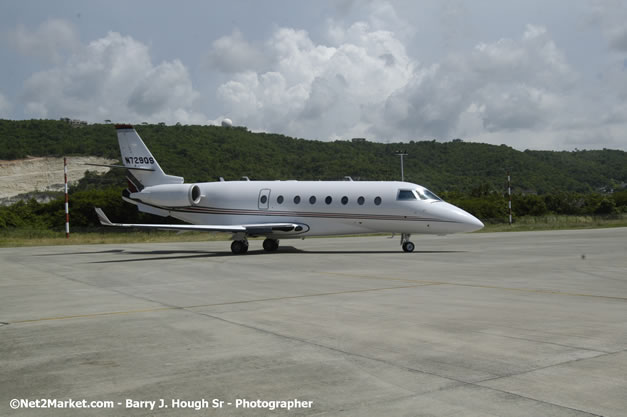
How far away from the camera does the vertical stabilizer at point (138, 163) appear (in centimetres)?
2803

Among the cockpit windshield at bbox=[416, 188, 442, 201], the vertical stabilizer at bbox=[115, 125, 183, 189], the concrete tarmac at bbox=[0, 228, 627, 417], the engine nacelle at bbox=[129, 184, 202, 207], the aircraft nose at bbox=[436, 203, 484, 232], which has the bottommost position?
the concrete tarmac at bbox=[0, 228, 627, 417]

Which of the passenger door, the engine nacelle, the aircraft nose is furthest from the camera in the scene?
the engine nacelle

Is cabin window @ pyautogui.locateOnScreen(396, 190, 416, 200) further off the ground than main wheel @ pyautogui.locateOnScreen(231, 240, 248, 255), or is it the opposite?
cabin window @ pyautogui.locateOnScreen(396, 190, 416, 200)

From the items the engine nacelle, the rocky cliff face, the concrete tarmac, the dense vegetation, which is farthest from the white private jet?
the rocky cliff face

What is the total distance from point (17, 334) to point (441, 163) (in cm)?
11830

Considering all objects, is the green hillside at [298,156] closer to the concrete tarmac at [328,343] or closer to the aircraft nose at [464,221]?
the aircraft nose at [464,221]

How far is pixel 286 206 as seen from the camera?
82.7ft

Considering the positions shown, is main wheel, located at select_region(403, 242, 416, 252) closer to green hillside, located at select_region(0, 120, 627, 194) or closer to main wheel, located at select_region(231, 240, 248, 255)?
main wheel, located at select_region(231, 240, 248, 255)

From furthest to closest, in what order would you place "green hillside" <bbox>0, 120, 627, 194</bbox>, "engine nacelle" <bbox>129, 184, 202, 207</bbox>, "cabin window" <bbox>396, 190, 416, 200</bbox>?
"green hillside" <bbox>0, 120, 627, 194</bbox>
"engine nacelle" <bbox>129, 184, 202, 207</bbox>
"cabin window" <bbox>396, 190, 416, 200</bbox>

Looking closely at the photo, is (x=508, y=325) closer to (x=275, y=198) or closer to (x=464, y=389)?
(x=464, y=389)

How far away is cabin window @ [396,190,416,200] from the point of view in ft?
75.0

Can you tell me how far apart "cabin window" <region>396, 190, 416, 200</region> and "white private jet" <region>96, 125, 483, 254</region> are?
0.04 metres

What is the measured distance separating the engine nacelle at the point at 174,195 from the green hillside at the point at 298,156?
5674 centimetres

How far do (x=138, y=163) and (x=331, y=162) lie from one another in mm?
76632
